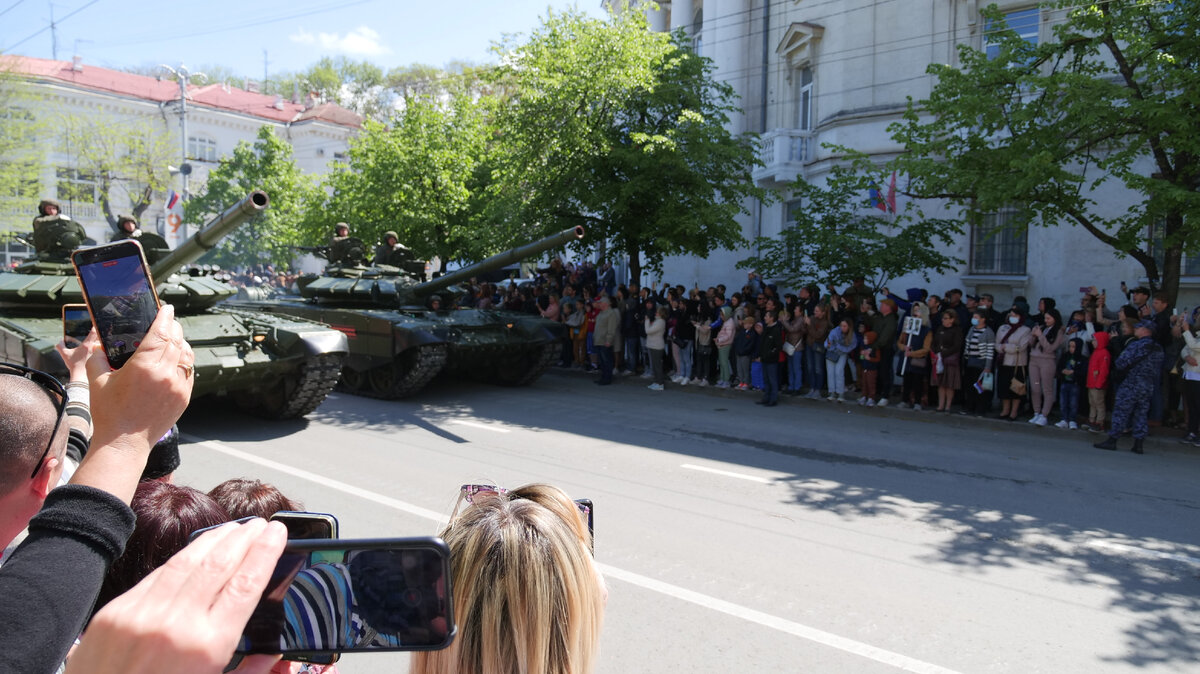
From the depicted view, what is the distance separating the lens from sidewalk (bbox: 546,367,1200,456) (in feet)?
32.6

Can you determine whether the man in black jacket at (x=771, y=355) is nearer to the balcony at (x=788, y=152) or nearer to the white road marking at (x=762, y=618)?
the white road marking at (x=762, y=618)

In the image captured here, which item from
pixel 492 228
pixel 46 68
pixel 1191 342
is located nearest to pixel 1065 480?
pixel 1191 342

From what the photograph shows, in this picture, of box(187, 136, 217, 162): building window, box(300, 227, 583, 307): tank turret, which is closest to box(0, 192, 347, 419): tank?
box(300, 227, 583, 307): tank turret

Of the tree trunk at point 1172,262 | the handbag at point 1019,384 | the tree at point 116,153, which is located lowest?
the handbag at point 1019,384

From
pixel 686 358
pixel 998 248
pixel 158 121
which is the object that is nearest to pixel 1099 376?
pixel 686 358

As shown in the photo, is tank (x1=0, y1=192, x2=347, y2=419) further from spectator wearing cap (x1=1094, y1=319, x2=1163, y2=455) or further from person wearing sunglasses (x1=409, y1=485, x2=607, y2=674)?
spectator wearing cap (x1=1094, y1=319, x2=1163, y2=455)

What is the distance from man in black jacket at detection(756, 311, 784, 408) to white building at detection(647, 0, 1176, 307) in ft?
16.8

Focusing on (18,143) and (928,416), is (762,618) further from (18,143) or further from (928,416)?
(18,143)

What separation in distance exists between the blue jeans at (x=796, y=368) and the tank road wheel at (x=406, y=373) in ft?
17.4

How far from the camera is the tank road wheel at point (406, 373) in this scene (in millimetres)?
11484

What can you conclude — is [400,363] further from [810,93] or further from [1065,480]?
[810,93]

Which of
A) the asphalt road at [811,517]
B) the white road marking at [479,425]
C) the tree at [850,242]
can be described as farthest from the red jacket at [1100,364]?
the white road marking at [479,425]

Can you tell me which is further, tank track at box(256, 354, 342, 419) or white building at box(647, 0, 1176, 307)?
white building at box(647, 0, 1176, 307)

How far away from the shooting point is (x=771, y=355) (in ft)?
41.5
